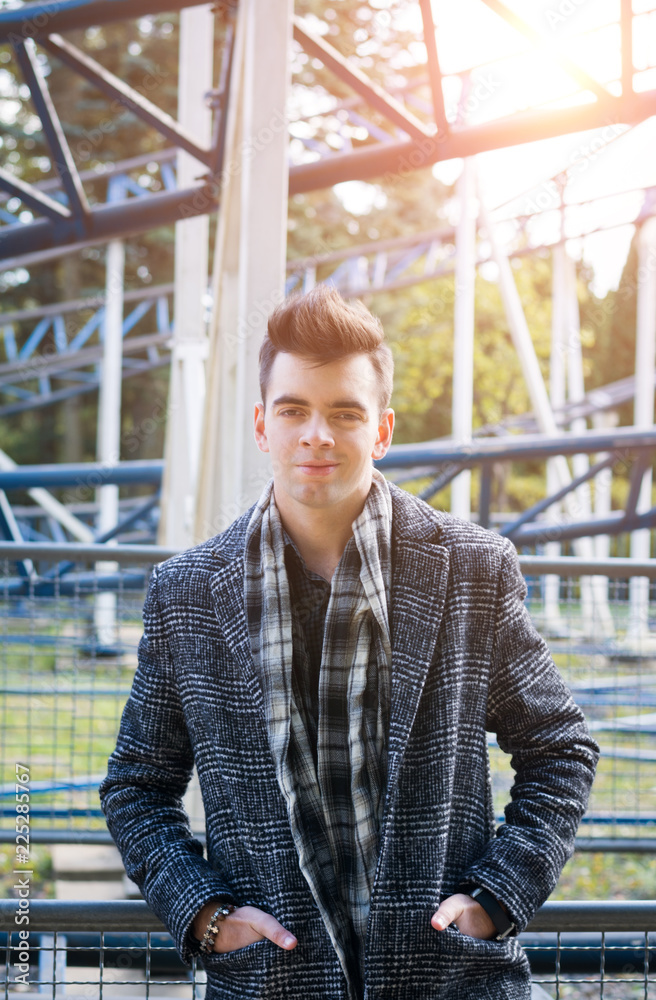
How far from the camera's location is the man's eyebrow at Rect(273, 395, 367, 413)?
1.60 metres

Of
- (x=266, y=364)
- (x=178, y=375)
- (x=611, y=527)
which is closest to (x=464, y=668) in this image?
(x=266, y=364)

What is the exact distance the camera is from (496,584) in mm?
1619

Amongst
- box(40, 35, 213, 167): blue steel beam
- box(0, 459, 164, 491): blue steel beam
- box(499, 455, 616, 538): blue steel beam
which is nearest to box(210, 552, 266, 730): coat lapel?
box(40, 35, 213, 167): blue steel beam

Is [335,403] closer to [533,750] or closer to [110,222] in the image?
[533,750]

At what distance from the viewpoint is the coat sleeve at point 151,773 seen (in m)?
1.62

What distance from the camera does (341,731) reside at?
1579 millimetres

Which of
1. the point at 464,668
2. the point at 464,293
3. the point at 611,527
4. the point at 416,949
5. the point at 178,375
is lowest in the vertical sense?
the point at 416,949

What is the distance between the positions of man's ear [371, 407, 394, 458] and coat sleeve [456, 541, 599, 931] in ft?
0.91

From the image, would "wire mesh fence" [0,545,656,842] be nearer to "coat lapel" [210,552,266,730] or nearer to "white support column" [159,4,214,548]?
"white support column" [159,4,214,548]

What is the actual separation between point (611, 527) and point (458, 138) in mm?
2501

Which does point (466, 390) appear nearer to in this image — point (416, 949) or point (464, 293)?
point (464, 293)

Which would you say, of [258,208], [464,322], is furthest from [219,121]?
[464,322]

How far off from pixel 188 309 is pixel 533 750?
413cm

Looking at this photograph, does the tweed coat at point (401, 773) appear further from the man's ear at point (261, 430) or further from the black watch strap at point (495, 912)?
the man's ear at point (261, 430)
